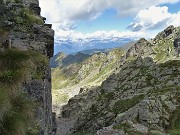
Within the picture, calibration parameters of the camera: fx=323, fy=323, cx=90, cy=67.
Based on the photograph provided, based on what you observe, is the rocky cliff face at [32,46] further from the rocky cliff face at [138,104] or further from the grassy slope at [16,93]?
the rocky cliff face at [138,104]

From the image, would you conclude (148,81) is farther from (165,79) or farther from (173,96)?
(173,96)

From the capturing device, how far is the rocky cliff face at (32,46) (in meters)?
24.6

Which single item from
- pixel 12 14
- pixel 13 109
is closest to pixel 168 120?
pixel 12 14

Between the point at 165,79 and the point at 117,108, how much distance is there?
1967 centimetres

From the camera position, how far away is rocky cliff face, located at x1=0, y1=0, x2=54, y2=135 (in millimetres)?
24609

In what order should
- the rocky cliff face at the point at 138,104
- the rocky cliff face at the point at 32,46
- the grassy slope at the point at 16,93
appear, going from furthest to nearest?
the rocky cliff face at the point at 138,104 → the rocky cliff face at the point at 32,46 → the grassy slope at the point at 16,93

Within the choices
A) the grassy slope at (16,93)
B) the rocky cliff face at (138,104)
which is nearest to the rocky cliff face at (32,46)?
the grassy slope at (16,93)

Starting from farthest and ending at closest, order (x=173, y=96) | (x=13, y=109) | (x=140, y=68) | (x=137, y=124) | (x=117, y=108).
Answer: (x=140, y=68) < (x=117, y=108) < (x=173, y=96) < (x=137, y=124) < (x=13, y=109)

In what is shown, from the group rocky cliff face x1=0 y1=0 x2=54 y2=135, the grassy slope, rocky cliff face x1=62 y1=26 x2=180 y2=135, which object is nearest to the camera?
the grassy slope

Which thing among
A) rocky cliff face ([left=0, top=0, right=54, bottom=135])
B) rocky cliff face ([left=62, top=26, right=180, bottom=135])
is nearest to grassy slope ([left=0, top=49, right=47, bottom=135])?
rocky cliff face ([left=0, top=0, right=54, bottom=135])

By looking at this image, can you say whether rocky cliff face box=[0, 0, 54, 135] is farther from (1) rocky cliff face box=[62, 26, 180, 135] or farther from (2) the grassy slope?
(1) rocky cliff face box=[62, 26, 180, 135]

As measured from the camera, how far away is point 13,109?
Result: 65.4 ft

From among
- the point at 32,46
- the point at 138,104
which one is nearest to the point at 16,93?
the point at 32,46

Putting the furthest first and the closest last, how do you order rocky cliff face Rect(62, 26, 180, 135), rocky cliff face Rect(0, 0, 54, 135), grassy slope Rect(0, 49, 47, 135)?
1. rocky cliff face Rect(62, 26, 180, 135)
2. rocky cliff face Rect(0, 0, 54, 135)
3. grassy slope Rect(0, 49, 47, 135)
